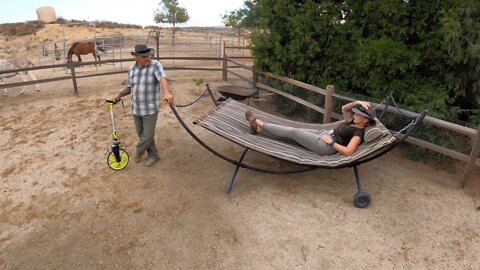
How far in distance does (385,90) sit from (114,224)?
4.65 metres

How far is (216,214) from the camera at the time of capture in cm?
399

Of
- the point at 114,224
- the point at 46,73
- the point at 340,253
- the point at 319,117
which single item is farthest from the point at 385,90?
the point at 46,73

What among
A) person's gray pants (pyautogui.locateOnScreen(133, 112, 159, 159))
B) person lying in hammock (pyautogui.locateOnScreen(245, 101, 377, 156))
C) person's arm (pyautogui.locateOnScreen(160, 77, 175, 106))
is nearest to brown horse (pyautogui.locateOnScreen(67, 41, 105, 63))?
person's gray pants (pyautogui.locateOnScreen(133, 112, 159, 159))

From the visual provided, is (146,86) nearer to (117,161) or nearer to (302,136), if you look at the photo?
(117,161)

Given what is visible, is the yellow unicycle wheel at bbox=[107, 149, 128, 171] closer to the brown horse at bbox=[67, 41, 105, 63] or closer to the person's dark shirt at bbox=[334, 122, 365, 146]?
the person's dark shirt at bbox=[334, 122, 365, 146]

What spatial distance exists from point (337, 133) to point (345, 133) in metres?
0.14

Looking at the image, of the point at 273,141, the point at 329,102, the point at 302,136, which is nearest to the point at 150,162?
the point at 273,141

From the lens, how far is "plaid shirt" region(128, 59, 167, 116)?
14.8 ft

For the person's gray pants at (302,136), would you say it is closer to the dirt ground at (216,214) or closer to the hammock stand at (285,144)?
the hammock stand at (285,144)

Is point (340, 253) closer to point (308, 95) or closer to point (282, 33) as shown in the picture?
point (308, 95)

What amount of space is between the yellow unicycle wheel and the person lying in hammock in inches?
80.7

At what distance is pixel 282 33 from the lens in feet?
22.1

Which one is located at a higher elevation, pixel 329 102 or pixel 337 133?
pixel 329 102

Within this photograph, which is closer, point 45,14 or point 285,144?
point 285,144
